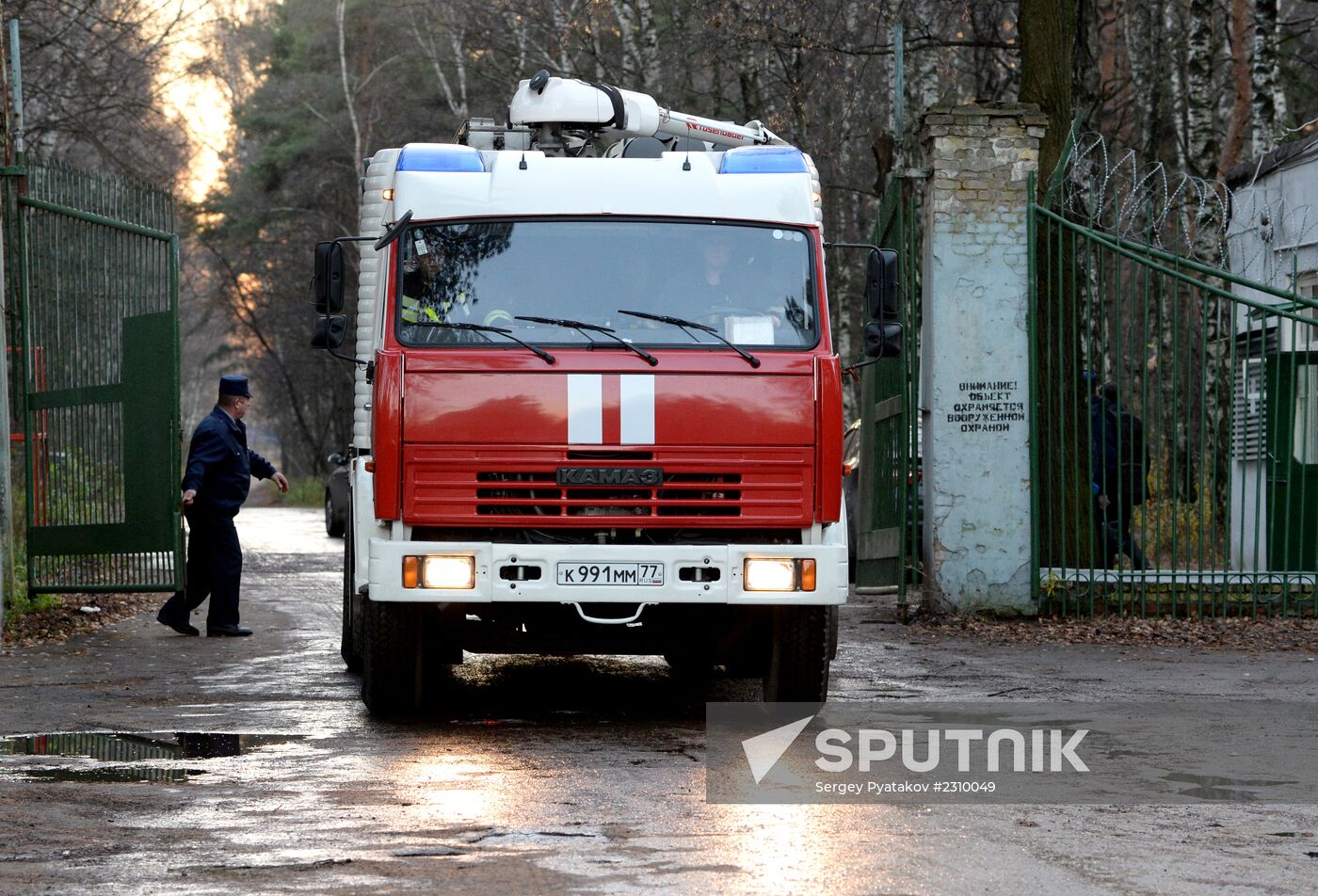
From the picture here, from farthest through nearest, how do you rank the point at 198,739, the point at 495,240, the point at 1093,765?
the point at 495,240, the point at 198,739, the point at 1093,765

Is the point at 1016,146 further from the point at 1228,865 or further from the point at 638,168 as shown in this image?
the point at 1228,865

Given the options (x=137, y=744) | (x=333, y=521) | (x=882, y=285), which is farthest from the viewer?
(x=333, y=521)

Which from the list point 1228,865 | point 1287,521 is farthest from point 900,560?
point 1228,865

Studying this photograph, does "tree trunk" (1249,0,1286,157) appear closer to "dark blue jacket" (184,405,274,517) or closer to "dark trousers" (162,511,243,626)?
"dark blue jacket" (184,405,274,517)

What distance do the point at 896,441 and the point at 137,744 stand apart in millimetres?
7204

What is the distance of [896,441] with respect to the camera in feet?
46.0

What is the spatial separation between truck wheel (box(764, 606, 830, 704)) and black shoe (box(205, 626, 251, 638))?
5490 millimetres

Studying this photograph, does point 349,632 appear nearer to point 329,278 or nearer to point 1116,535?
point 329,278

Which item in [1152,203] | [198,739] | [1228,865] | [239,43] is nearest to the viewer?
[1228,865]

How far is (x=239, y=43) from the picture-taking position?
5672cm

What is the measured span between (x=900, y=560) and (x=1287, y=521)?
8.95ft

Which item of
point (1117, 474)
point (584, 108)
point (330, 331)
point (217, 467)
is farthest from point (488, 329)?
point (1117, 474)

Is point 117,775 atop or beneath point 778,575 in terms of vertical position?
beneath

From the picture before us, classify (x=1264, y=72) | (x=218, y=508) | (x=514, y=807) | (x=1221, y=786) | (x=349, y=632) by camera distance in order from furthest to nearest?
(x=1264, y=72) < (x=218, y=508) < (x=349, y=632) < (x=1221, y=786) < (x=514, y=807)
